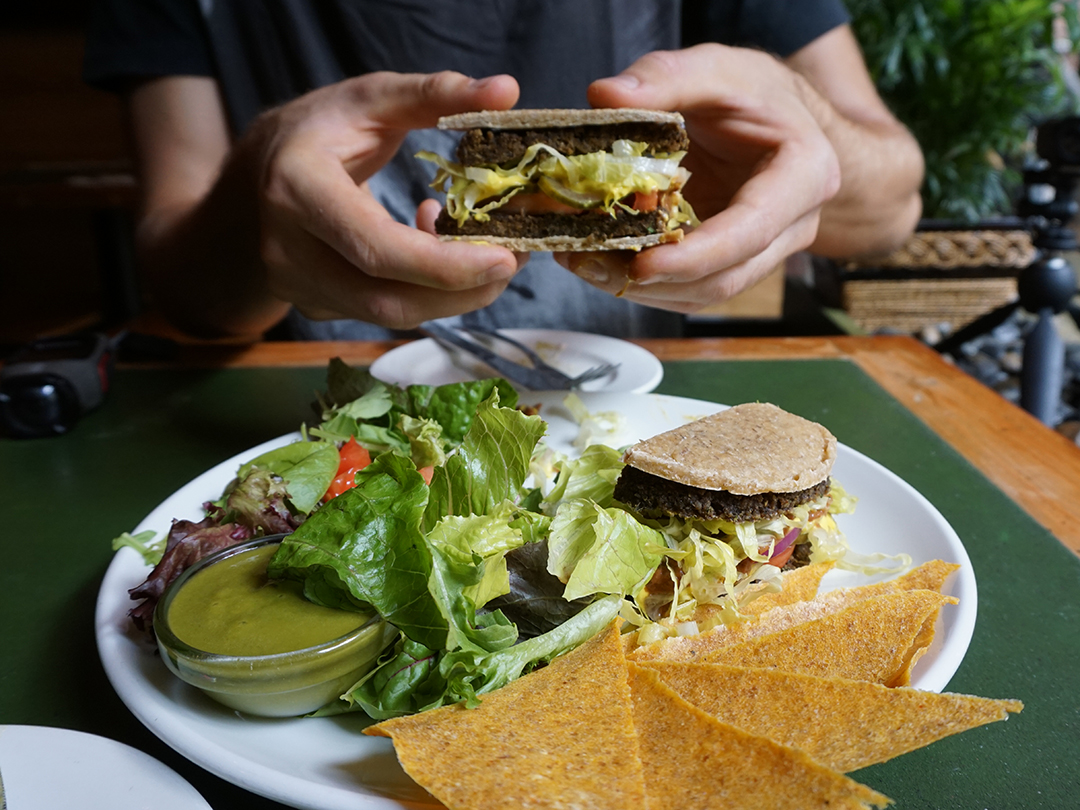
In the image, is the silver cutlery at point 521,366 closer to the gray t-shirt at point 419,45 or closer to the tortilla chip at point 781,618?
the gray t-shirt at point 419,45

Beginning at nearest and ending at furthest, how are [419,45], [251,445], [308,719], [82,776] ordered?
[82,776] → [308,719] → [251,445] → [419,45]

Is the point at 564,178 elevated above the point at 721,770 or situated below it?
above

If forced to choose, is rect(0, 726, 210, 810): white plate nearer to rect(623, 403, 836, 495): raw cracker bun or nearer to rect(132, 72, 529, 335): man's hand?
rect(623, 403, 836, 495): raw cracker bun

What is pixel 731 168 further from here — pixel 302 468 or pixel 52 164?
pixel 52 164

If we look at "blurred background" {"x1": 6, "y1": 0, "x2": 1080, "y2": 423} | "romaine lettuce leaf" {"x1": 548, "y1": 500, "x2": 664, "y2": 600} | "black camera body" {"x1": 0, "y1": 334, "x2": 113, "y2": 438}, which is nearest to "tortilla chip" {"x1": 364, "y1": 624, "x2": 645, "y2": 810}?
"romaine lettuce leaf" {"x1": 548, "y1": 500, "x2": 664, "y2": 600}

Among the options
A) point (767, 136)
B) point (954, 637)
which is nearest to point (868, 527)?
point (954, 637)

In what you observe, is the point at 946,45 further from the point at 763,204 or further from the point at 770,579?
the point at 770,579

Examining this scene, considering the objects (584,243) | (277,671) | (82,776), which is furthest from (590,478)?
(82,776)
